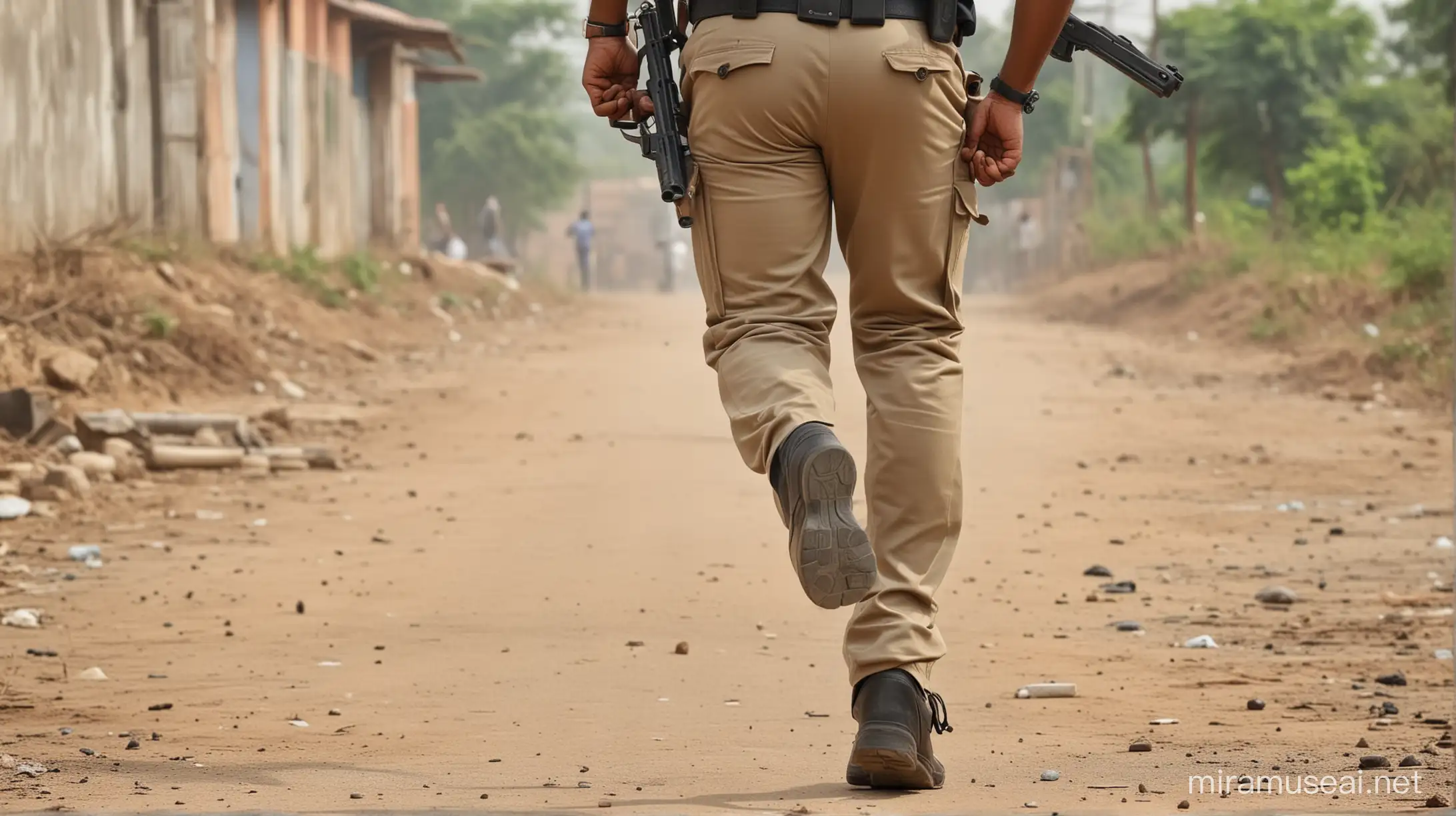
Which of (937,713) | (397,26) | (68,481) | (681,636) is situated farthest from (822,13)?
(397,26)

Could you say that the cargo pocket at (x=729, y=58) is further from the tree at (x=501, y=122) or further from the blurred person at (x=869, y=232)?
the tree at (x=501, y=122)

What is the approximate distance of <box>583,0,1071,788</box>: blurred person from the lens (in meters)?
2.97

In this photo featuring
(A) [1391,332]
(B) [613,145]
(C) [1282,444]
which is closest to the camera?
(C) [1282,444]

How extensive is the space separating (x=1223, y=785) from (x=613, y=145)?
123 meters

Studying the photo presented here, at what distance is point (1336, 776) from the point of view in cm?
300

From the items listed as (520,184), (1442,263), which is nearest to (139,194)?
(1442,263)

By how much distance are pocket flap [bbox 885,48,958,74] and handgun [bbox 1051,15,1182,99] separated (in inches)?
18.0

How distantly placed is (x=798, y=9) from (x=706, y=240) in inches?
15.5

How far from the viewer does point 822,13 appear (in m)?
2.98

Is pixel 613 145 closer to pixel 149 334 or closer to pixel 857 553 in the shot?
pixel 149 334

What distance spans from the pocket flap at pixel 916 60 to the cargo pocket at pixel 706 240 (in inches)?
13.8

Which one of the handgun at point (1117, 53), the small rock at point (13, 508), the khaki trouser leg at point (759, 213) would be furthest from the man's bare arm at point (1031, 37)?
the small rock at point (13, 508)

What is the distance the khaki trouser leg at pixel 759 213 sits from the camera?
2977 millimetres

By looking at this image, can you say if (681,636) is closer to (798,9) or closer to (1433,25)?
(798,9)
